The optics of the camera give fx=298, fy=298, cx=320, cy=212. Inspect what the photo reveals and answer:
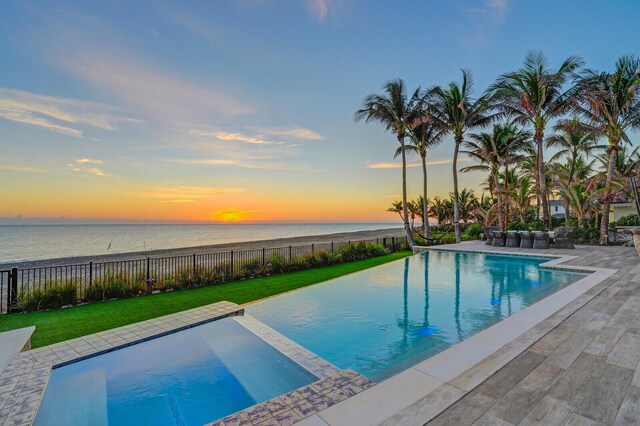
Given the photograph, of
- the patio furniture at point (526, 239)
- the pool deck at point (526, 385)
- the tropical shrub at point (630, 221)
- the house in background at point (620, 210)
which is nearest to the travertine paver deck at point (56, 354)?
the pool deck at point (526, 385)

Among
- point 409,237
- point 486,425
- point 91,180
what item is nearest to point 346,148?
point 409,237

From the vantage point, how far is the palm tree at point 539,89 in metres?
13.2

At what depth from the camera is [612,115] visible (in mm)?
12094

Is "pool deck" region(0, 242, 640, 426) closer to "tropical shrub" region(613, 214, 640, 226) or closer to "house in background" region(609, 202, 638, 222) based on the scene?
"tropical shrub" region(613, 214, 640, 226)

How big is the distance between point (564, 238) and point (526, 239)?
129cm

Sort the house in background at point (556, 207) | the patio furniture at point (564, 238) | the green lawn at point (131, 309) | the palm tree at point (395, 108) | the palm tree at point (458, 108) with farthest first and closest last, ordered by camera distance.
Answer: the house in background at point (556, 207) → the palm tree at point (395, 108) → the palm tree at point (458, 108) → the patio furniture at point (564, 238) → the green lawn at point (131, 309)

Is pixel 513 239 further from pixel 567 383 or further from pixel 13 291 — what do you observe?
pixel 13 291

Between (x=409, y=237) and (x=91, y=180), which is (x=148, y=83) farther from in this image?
(x=409, y=237)

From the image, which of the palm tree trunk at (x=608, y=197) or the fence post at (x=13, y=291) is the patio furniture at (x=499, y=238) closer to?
the palm tree trunk at (x=608, y=197)

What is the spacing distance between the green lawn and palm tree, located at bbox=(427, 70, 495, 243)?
12.6 meters

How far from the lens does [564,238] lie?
1225 centimetres

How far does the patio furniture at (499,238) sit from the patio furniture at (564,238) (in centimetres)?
186

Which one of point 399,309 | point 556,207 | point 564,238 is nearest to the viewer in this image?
point 399,309

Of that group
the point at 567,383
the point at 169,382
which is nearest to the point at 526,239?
the point at 567,383
